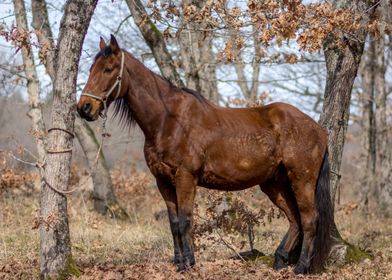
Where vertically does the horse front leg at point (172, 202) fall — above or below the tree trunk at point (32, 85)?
below

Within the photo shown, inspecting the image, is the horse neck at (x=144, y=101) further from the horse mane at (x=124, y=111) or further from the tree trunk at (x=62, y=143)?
the tree trunk at (x=62, y=143)

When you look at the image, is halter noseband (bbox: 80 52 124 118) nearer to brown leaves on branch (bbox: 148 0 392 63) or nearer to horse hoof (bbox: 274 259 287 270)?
brown leaves on branch (bbox: 148 0 392 63)

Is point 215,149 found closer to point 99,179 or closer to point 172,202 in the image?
point 172,202

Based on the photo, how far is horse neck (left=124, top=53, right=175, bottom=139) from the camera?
714 centimetres

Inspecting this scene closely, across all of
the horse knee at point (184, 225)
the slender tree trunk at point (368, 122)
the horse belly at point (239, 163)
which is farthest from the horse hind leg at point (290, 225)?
the slender tree trunk at point (368, 122)

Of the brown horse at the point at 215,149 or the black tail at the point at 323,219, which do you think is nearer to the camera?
the brown horse at the point at 215,149

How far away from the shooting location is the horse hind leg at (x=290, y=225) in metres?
7.87

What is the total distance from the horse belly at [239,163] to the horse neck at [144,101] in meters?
0.72

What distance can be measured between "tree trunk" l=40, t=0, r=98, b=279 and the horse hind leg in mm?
2599

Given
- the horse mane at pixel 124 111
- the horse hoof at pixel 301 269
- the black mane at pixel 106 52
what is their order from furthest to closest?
the horse hoof at pixel 301 269 < the horse mane at pixel 124 111 < the black mane at pixel 106 52

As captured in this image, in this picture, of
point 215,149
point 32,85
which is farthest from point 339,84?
point 32,85

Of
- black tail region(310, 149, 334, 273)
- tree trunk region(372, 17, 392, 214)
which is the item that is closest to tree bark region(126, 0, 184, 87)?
black tail region(310, 149, 334, 273)

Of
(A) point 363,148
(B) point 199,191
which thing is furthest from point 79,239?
(A) point 363,148

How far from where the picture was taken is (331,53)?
28.5 feet
